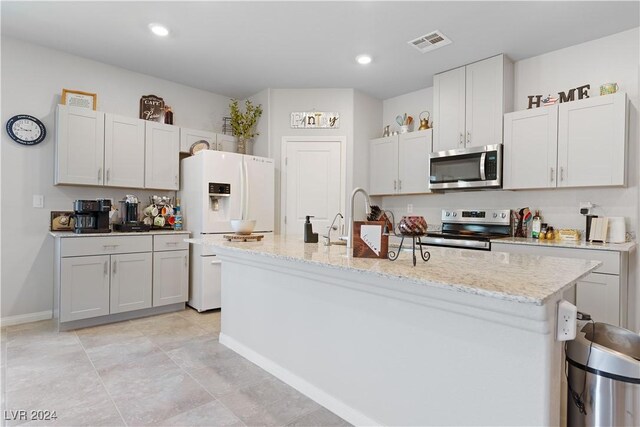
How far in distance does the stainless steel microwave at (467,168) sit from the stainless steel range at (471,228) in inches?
15.5

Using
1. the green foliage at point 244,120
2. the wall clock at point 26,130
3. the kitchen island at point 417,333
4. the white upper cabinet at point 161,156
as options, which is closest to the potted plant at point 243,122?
the green foliage at point 244,120

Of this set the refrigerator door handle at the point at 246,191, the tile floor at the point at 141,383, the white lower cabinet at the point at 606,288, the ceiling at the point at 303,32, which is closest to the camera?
the tile floor at the point at 141,383

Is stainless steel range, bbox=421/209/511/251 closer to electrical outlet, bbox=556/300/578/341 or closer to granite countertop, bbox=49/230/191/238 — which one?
electrical outlet, bbox=556/300/578/341

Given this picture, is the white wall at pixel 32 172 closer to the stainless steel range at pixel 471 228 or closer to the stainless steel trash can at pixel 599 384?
the stainless steel range at pixel 471 228

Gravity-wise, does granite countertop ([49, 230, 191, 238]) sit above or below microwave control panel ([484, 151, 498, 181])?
below

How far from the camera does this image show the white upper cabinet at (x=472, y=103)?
353cm

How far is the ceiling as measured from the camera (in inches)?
109

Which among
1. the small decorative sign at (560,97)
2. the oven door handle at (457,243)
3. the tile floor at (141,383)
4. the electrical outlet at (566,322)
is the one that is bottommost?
the tile floor at (141,383)

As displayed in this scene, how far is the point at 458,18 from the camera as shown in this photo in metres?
2.87

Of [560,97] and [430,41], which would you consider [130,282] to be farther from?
[560,97]

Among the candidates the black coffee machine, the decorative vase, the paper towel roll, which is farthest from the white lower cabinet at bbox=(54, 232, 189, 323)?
the paper towel roll

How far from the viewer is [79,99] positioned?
3680 mm

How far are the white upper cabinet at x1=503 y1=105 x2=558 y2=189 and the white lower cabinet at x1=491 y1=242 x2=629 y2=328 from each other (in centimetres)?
78

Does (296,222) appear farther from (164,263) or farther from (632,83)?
(632,83)
